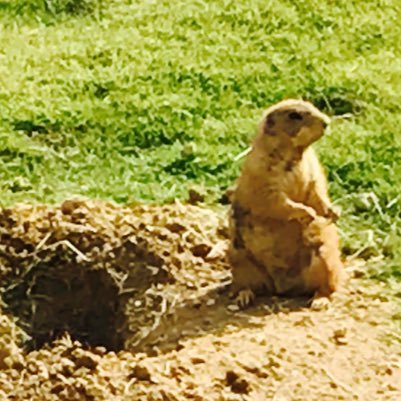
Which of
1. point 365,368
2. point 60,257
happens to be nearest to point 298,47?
point 60,257

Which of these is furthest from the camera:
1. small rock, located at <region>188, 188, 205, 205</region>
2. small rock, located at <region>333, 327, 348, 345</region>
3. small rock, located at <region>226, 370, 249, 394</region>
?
small rock, located at <region>188, 188, 205, 205</region>

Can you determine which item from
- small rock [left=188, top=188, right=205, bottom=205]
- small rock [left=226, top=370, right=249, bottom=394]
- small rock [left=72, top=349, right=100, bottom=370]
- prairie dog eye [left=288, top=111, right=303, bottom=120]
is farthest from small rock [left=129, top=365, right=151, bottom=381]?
small rock [left=188, top=188, right=205, bottom=205]

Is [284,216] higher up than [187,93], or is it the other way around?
[187,93]

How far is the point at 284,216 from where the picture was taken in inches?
217

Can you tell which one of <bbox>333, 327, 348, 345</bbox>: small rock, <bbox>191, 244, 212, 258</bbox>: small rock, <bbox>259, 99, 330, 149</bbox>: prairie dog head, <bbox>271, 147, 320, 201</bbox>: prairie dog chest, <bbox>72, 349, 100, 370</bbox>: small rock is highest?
<bbox>259, 99, 330, 149</bbox>: prairie dog head

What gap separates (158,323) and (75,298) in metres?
0.56

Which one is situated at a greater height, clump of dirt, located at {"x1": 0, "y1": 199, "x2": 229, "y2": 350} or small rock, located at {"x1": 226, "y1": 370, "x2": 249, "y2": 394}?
clump of dirt, located at {"x1": 0, "y1": 199, "x2": 229, "y2": 350}

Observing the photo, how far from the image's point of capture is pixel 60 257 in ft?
19.9

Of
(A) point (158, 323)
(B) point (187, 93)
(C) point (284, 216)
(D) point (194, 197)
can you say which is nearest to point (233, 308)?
(A) point (158, 323)

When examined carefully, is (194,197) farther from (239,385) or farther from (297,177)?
(239,385)

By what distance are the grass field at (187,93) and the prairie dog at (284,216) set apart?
0.50 metres

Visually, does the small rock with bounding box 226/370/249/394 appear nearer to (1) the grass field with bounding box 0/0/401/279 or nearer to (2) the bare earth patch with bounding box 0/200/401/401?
(2) the bare earth patch with bounding box 0/200/401/401

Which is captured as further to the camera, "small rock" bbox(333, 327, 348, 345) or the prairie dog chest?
the prairie dog chest

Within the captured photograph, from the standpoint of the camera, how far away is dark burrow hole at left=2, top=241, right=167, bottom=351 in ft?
19.3
